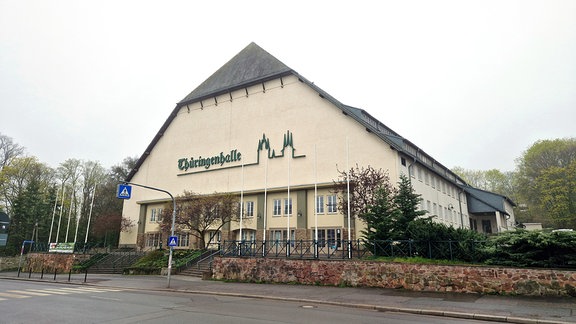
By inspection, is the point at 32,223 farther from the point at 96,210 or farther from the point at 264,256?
the point at 264,256

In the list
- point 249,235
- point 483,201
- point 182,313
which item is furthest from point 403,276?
point 483,201

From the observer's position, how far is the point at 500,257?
1532cm

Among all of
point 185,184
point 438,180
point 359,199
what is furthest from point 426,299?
point 185,184

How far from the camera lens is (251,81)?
37.6 m

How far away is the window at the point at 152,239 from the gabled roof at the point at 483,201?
131ft

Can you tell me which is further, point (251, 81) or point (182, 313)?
point (251, 81)

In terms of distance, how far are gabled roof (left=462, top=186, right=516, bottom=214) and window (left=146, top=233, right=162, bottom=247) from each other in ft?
131

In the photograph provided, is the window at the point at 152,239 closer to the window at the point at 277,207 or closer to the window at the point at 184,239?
the window at the point at 184,239

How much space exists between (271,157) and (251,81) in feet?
29.5

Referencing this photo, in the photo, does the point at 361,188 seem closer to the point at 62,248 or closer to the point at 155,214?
the point at 155,214

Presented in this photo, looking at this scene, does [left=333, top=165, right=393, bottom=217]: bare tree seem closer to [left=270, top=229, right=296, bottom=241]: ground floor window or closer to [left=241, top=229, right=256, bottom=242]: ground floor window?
[left=270, top=229, right=296, bottom=241]: ground floor window

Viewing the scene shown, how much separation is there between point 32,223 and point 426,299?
57380mm

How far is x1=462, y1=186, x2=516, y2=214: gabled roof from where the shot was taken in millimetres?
46062

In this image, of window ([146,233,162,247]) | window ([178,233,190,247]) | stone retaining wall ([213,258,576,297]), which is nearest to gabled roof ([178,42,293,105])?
window ([178,233,190,247])
